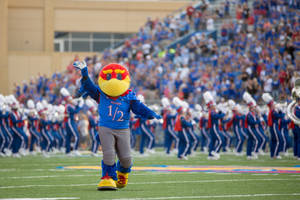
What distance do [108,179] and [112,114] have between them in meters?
0.96

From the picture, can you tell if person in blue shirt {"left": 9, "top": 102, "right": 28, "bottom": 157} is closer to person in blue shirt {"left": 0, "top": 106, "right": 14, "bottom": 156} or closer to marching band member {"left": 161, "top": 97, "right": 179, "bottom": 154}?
person in blue shirt {"left": 0, "top": 106, "right": 14, "bottom": 156}

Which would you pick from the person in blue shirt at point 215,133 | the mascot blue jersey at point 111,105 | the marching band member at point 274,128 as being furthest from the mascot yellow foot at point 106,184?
the marching band member at point 274,128

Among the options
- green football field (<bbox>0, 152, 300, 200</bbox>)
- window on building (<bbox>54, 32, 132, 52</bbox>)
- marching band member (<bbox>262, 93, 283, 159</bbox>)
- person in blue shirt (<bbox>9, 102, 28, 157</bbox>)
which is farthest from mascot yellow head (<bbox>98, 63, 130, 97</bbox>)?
window on building (<bbox>54, 32, 132, 52</bbox>)

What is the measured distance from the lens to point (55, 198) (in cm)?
838

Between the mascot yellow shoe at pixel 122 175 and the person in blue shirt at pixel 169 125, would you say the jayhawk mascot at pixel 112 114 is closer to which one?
the mascot yellow shoe at pixel 122 175

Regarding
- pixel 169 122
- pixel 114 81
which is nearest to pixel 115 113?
pixel 114 81

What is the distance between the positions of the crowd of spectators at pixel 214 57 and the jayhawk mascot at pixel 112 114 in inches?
501

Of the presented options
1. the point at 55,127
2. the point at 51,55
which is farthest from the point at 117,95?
the point at 51,55

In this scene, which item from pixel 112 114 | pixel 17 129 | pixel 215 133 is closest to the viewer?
pixel 112 114

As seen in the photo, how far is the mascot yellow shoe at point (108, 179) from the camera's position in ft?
31.0

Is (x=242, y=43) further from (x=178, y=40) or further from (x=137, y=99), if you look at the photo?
(x=137, y=99)

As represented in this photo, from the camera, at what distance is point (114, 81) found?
31.2ft

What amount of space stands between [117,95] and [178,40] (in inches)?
916

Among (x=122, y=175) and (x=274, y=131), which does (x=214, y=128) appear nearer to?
(x=274, y=131)
